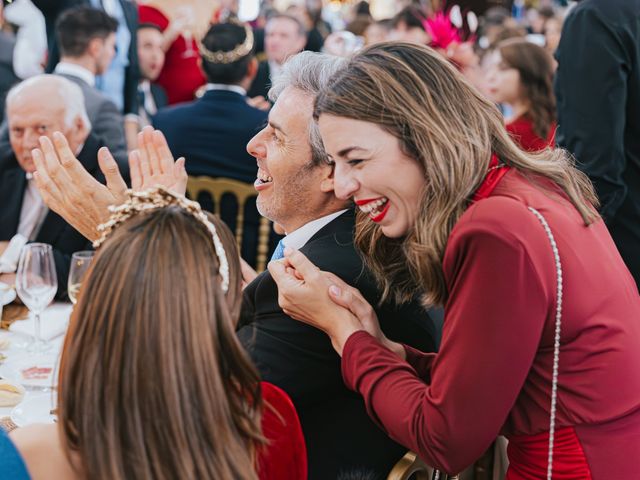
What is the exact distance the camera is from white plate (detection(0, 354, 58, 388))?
1810mm

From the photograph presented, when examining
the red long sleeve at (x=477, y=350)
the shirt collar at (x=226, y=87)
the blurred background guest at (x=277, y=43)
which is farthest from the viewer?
the blurred background guest at (x=277, y=43)

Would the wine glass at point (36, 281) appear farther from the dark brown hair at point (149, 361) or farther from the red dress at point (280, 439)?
the dark brown hair at point (149, 361)

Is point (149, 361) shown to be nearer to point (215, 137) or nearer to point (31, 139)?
point (31, 139)

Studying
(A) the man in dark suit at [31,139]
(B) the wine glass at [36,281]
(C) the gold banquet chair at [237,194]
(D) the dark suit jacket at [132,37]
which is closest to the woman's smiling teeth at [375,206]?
(B) the wine glass at [36,281]

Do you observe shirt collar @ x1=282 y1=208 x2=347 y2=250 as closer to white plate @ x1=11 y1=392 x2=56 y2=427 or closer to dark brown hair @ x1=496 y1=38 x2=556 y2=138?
white plate @ x1=11 y1=392 x2=56 y2=427

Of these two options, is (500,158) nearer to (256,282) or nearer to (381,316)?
(381,316)

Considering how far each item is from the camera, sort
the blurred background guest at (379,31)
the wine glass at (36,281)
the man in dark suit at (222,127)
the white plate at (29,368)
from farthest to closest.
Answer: the blurred background guest at (379,31) → the man in dark suit at (222,127) → the wine glass at (36,281) → the white plate at (29,368)

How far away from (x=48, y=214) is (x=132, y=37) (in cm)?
289

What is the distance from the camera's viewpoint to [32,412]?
1611 mm

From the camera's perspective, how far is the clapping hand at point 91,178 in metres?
1.83

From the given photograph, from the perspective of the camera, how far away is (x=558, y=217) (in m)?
1.28

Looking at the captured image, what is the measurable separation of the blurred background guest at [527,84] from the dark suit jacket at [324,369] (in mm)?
2550

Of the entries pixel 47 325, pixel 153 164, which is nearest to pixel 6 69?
pixel 47 325

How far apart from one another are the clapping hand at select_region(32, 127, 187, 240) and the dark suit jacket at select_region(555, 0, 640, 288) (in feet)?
4.68
